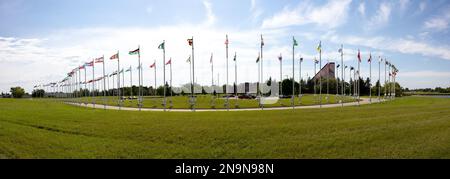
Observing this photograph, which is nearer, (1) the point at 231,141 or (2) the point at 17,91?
(1) the point at 231,141

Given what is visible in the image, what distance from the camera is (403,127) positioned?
16844 millimetres

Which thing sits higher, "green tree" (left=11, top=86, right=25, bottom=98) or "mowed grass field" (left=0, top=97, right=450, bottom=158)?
"green tree" (left=11, top=86, right=25, bottom=98)

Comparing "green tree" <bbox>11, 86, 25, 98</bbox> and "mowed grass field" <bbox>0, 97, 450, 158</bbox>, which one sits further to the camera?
"green tree" <bbox>11, 86, 25, 98</bbox>

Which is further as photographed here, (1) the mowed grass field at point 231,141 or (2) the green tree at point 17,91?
(2) the green tree at point 17,91

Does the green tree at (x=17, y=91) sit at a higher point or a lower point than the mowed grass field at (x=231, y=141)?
higher
